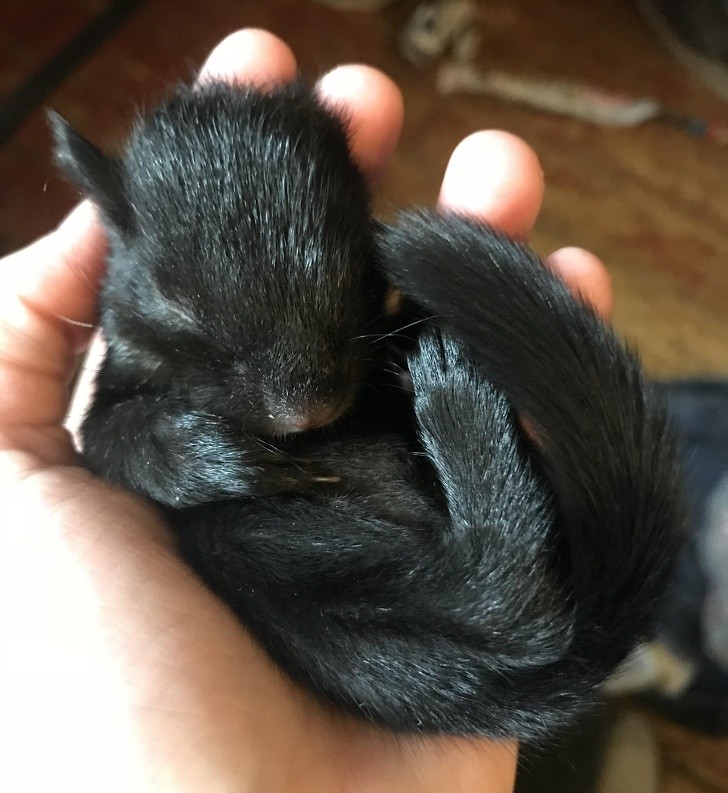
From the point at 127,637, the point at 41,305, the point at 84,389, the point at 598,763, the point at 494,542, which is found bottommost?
the point at 598,763

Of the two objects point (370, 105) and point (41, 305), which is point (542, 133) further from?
point (41, 305)

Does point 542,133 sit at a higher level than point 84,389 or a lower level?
higher

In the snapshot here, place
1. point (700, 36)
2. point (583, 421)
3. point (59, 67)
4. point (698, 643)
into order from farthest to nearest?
point (700, 36) < point (59, 67) < point (698, 643) < point (583, 421)

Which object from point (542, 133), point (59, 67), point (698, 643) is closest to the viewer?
point (698, 643)

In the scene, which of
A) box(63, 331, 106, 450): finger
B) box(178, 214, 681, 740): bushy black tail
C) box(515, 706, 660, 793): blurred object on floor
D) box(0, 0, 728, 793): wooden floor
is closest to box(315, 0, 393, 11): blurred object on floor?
box(0, 0, 728, 793): wooden floor

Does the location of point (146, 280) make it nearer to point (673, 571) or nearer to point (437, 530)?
point (437, 530)

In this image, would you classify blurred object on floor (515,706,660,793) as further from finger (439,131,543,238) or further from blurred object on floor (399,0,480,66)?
blurred object on floor (399,0,480,66)

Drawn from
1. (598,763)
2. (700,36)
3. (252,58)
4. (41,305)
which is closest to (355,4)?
(700,36)
